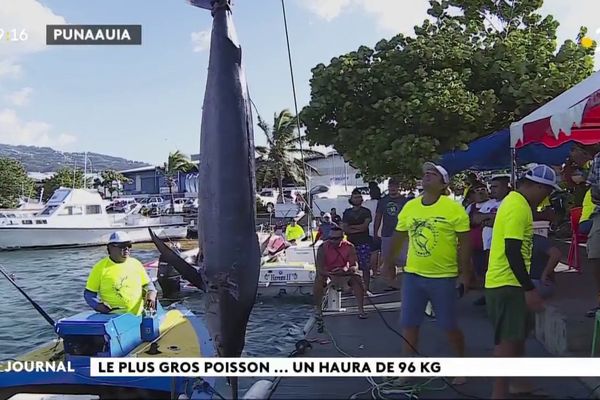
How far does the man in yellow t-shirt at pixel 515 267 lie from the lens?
6.66 feet

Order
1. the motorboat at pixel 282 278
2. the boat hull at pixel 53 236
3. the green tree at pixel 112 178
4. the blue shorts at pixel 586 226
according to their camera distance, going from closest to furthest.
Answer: the blue shorts at pixel 586 226
the green tree at pixel 112 178
the motorboat at pixel 282 278
the boat hull at pixel 53 236

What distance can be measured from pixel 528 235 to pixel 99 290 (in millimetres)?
2154

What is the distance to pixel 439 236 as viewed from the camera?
2.35 meters

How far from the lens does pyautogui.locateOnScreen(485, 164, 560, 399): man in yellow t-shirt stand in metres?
2.03

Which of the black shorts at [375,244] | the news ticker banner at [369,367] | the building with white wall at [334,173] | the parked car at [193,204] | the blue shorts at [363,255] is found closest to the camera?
the parked car at [193,204]

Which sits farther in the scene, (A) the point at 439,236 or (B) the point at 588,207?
(B) the point at 588,207

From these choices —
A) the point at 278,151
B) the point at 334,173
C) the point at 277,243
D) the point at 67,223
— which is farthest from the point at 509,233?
the point at 67,223

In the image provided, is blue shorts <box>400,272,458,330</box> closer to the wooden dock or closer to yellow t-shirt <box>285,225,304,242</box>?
the wooden dock

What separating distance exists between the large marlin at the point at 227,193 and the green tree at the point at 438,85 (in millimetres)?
4621

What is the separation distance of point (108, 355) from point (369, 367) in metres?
1.21

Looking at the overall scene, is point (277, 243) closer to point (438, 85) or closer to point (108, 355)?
point (438, 85)

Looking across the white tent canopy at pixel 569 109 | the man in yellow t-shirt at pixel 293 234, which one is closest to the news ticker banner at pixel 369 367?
the white tent canopy at pixel 569 109

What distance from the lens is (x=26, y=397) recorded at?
113 inches

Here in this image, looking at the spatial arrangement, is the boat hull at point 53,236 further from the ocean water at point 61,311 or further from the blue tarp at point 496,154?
the blue tarp at point 496,154
